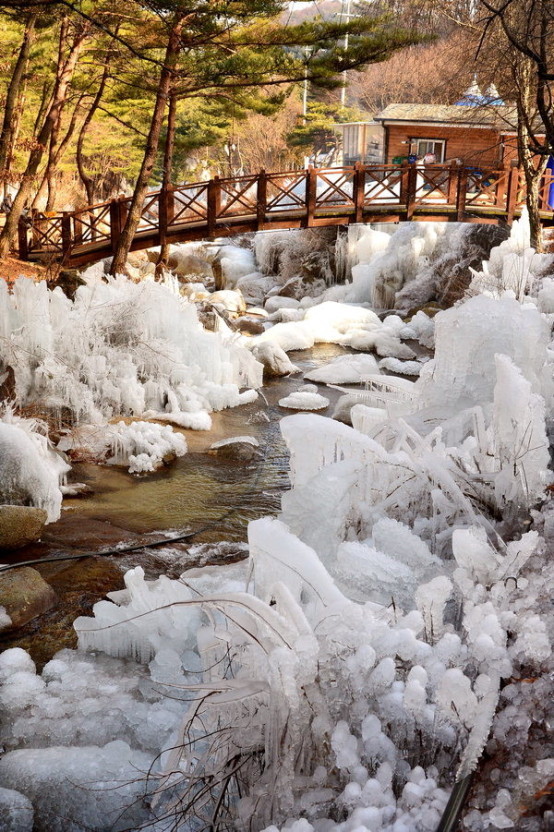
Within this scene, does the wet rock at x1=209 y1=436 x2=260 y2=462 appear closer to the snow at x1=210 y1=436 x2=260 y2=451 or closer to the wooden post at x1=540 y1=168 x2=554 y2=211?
the snow at x1=210 y1=436 x2=260 y2=451

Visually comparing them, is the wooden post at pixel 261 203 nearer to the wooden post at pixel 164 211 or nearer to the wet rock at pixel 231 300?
the wooden post at pixel 164 211

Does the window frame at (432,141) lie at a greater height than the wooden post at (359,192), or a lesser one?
greater

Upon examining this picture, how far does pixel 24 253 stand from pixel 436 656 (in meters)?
13.6

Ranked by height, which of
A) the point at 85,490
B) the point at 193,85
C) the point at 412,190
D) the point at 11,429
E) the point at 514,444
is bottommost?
the point at 85,490

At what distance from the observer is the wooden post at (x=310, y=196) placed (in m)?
15.8

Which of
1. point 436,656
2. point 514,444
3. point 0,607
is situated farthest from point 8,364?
point 436,656

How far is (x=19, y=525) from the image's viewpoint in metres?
6.86

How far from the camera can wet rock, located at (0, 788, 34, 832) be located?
143 inches

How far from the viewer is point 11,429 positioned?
24.7 feet

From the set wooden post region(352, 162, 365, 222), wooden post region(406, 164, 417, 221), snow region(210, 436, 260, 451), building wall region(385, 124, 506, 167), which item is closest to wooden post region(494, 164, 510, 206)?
wooden post region(406, 164, 417, 221)

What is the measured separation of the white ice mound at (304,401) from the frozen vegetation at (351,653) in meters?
4.08

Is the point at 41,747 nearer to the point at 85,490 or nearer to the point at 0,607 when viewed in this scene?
the point at 0,607

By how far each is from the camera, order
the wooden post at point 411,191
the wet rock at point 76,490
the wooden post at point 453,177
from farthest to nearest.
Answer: the wooden post at point 453,177, the wooden post at point 411,191, the wet rock at point 76,490

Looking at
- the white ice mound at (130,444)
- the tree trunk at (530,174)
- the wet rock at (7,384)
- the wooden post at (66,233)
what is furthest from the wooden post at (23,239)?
the tree trunk at (530,174)
